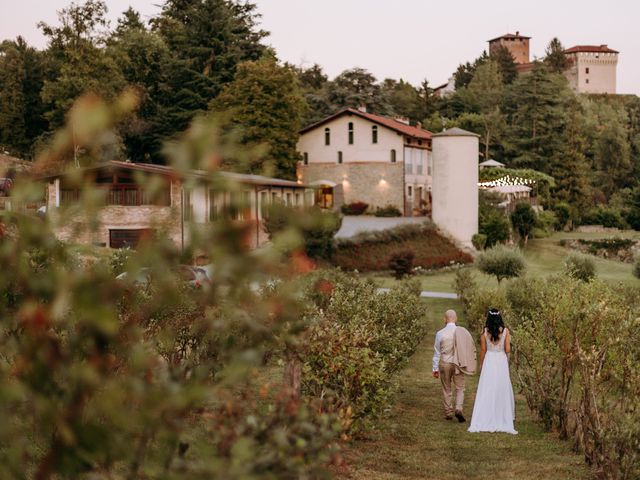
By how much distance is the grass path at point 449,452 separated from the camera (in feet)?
30.9

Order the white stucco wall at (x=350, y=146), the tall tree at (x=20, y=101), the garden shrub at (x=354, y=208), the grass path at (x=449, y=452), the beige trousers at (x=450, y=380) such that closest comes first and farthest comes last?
the grass path at (x=449, y=452)
the beige trousers at (x=450, y=380)
the tall tree at (x=20, y=101)
the garden shrub at (x=354, y=208)
the white stucco wall at (x=350, y=146)

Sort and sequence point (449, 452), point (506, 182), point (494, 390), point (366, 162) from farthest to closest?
point (506, 182)
point (366, 162)
point (494, 390)
point (449, 452)

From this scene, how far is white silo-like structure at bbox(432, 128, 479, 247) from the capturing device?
48.6m

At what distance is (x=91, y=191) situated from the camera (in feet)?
7.75

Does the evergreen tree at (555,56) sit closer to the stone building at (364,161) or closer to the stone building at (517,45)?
the stone building at (517,45)

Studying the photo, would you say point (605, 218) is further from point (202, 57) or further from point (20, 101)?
point (20, 101)

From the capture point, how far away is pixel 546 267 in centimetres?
4700

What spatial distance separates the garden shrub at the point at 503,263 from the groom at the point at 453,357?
62.1 ft

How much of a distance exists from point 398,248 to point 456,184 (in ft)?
27.6

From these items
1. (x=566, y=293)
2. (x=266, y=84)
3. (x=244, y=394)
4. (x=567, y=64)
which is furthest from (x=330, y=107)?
(x=567, y=64)

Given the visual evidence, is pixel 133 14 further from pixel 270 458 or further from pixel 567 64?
pixel 567 64

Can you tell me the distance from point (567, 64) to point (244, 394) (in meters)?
145

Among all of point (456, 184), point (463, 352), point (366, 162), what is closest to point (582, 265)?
point (456, 184)

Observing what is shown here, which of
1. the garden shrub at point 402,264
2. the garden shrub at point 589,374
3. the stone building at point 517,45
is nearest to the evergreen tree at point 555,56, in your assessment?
the stone building at point 517,45
